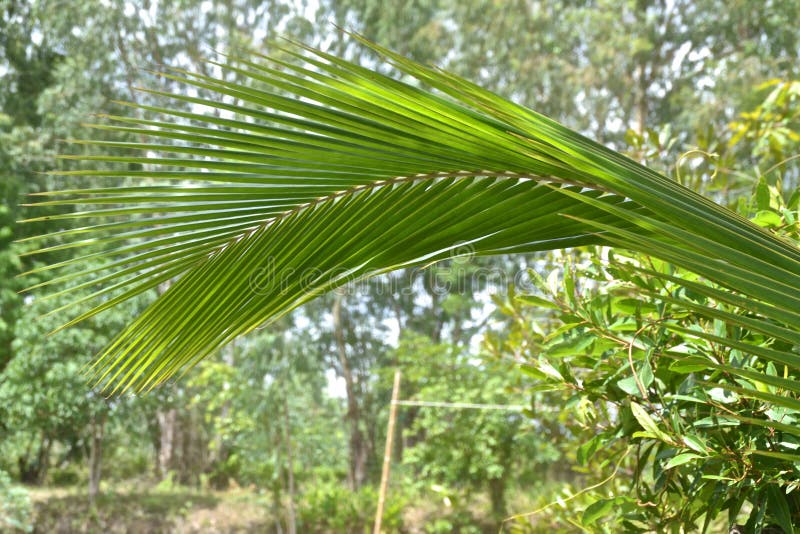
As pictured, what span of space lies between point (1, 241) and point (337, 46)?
4.50 meters

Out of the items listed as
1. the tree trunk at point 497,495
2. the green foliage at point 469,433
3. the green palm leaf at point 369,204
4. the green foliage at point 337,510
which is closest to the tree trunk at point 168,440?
the green foliage at point 337,510

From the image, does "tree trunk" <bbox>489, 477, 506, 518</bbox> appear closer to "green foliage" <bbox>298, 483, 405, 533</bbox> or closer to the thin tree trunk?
"green foliage" <bbox>298, 483, 405, 533</bbox>

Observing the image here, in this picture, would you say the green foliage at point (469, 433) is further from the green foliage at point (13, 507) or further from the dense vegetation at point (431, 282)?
the green foliage at point (13, 507)

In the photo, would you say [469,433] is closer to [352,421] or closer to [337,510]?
[337,510]

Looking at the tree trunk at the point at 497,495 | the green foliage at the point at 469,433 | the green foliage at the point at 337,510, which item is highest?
the green foliage at the point at 469,433

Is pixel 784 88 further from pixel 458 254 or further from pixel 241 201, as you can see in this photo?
pixel 241 201

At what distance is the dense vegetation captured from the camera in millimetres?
517

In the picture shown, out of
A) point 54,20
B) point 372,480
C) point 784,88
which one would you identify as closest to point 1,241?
point 54,20

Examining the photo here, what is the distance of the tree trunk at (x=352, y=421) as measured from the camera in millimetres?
9031

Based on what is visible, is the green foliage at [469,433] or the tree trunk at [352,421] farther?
the tree trunk at [352,421]

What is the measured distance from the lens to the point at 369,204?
0.62 m

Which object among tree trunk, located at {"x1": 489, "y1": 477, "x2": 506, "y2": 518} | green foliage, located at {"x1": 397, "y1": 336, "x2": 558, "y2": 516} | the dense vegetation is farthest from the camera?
tree trunk, located at {"x1": 489, "y1": 477, "x2": 506, "y2": 518}

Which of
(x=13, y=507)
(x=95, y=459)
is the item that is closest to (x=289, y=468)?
(x=95, y=459)

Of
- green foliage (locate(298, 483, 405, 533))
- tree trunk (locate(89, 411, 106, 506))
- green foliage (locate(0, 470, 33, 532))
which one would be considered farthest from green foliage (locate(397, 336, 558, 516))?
green foliage (locate(0, 470, 33, 532))
